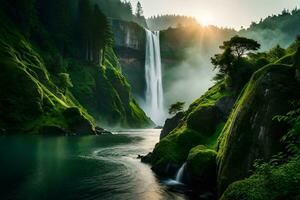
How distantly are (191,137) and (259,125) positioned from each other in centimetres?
1922

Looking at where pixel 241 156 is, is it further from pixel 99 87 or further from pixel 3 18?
pixel 99 87

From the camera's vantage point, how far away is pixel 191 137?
4406cm

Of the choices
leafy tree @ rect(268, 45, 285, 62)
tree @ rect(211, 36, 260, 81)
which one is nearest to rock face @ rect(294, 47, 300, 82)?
leafy tree @ rect(268, 45, 285, 62)

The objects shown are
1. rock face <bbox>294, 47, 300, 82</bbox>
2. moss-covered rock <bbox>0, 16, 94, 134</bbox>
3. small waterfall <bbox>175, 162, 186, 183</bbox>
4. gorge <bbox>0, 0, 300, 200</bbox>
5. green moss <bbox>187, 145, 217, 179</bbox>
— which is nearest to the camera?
gorge <bbox>0, 0, 300, 200</bbox>

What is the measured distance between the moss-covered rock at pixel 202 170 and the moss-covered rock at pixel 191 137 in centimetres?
493

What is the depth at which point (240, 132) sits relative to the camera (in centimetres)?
2717

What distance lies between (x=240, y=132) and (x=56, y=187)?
1737 cm

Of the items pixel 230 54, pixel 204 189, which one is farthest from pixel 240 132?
pixel 230 54

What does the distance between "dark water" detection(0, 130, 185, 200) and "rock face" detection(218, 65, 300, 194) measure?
6.43 m

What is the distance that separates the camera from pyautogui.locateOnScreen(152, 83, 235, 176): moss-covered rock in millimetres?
40875

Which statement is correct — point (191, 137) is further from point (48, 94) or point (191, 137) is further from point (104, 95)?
point (104, 95)

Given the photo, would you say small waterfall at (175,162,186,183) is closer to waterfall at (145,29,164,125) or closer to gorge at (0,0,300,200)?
gorge at (0,0,300,200)

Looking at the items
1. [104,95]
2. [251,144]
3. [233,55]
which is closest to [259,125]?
[251,144]

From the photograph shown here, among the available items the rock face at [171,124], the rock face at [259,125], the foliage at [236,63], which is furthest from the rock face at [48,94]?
the rock face at [259,125]
